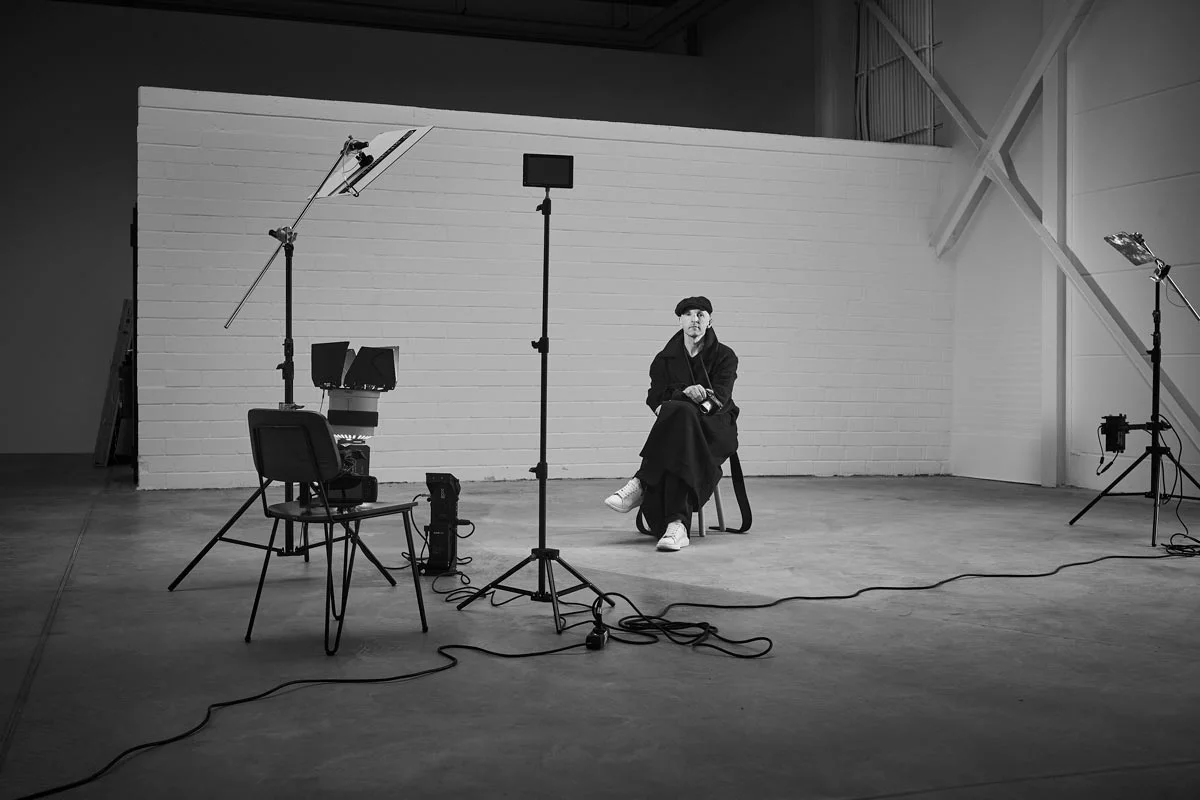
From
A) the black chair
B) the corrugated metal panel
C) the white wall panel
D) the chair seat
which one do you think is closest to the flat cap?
the chair seat

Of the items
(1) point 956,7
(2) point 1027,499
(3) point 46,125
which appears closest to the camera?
(2) point 1027,499

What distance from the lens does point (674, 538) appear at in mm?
4906

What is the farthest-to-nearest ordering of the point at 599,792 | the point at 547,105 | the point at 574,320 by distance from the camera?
the point at 547,105 < the point at 574,320 < the point at 599,792

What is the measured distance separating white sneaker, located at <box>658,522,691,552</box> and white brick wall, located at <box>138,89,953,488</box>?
9.89ft

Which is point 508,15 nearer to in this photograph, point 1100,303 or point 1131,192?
point 1131,192

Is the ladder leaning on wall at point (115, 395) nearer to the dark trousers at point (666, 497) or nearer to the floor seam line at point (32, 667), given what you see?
the floor seam line at point (32, 667)

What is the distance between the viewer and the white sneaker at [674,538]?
488 cm

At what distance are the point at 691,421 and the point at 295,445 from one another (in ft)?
7.77

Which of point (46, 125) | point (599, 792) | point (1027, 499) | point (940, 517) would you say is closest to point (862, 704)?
point (599, 792)

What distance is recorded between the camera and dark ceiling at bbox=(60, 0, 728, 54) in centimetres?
1130

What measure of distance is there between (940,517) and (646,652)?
352 cm

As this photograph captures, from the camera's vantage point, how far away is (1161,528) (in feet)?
18.4

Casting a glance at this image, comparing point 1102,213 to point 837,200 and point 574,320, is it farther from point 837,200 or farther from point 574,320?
point 574,320

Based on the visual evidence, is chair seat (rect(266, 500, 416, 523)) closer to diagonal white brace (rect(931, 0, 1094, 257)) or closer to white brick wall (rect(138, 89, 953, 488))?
white brick wall (rect(138, 89, 953, 488))
